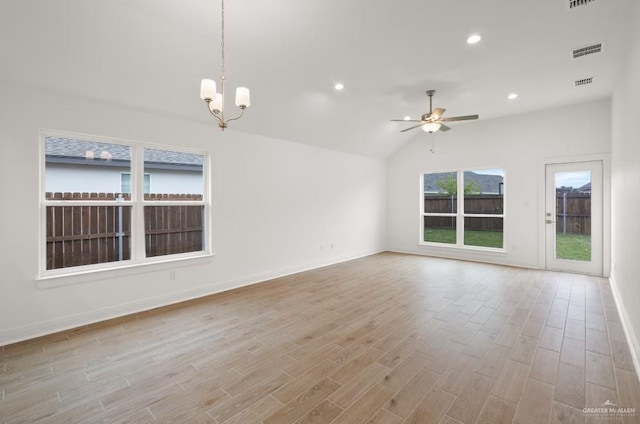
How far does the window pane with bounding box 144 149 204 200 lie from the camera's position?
4.10 m

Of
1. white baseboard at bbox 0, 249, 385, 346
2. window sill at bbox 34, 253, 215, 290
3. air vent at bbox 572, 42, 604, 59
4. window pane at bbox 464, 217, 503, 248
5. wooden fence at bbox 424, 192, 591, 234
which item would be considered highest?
air vent at bbox 572, 42, 604, 59

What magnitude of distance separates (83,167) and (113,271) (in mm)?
1308

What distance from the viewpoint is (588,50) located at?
11.7 feet

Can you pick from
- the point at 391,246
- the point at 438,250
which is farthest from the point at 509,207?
the point at 391,246

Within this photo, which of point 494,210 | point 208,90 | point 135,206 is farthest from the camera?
point 494,210

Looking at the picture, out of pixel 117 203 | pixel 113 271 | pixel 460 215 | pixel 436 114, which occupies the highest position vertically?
pixel 436 114

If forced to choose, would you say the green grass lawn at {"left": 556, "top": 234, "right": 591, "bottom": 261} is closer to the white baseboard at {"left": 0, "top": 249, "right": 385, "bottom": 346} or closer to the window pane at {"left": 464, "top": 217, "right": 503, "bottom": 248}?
the window pane at {"left": 464, "top": 217, "right": 503, "bottom": 248}

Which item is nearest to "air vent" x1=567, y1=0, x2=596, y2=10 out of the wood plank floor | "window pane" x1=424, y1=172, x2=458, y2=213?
the wood plank floor

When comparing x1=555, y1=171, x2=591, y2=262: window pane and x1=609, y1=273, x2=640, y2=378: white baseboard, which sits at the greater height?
x1=555, y1=171, x2=591, y2=262: window pane

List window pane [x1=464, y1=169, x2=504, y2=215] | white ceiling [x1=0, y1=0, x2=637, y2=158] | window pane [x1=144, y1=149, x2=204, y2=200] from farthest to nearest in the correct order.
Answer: window pane [x1=464, y1=169, x2=504, y2=215] < window pane [x1=144, y1=149, x2=204, y2=200] < white ceiling [x1=0, y1=0, x2=637, y2=158]

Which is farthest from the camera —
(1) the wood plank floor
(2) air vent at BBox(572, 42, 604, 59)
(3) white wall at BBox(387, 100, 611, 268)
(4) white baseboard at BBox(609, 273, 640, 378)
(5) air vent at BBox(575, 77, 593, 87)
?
(3) white wall at BBox(387, 100, 611, 268)

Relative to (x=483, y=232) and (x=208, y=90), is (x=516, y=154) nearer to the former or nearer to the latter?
(x=483, y=232)

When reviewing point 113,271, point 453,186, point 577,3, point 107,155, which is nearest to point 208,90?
point 107,155

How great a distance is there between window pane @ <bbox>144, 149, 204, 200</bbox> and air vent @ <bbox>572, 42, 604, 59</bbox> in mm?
5201
